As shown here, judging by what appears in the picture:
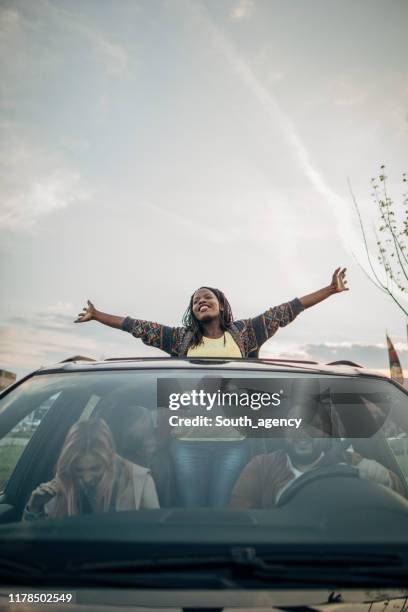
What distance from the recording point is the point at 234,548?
114 centimetres

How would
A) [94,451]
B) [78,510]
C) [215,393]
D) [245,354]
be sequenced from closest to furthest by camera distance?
[78,510]
[94,451]
[215,393]
[245,354]

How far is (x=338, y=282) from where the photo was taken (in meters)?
5.38

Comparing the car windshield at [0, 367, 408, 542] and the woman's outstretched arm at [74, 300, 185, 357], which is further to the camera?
the woman's outstretched arm at [74, 300, 185, 357]

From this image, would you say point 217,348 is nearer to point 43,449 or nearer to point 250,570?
point 43,449

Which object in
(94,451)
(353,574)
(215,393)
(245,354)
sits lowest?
(353,574)

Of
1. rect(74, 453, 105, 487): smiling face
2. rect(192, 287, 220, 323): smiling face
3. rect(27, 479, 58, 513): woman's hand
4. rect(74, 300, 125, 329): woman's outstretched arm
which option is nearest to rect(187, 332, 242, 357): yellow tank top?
rect(192, 287, 220, 323): smiling face

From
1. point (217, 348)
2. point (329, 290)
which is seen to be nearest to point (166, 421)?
point (217, 348)

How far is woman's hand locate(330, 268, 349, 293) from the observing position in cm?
536

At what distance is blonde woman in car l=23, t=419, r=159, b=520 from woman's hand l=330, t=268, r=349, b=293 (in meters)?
3.95

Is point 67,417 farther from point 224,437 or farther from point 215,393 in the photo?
point 215,393

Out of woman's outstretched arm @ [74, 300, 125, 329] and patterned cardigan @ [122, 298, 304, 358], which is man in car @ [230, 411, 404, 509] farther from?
woman's outstretched arm @ [74, 300, 125, 329]

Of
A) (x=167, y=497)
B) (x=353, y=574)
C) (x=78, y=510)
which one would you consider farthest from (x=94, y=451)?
(x=353, y=574)

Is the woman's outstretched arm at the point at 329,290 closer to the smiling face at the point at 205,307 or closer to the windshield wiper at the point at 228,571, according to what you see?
the smiling face at the point at 205,307

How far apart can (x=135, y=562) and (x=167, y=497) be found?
69 centimetres
